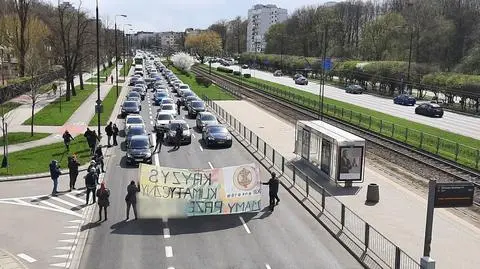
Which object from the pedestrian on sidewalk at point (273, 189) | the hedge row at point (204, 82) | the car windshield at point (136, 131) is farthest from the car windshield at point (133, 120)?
the hedge row at point (204, 82)

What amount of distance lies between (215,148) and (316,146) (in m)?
8.87

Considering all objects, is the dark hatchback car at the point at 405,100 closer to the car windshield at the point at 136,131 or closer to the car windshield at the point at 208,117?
the car windshield at the point at 208,117

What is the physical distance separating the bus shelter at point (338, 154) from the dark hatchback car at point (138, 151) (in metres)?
8.62

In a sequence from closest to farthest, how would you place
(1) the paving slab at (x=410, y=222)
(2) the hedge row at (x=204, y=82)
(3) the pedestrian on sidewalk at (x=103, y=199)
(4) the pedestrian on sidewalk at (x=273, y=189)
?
1. (1) the paving slab at (x=410, y=222)
2. (3) the pedestrian on sidewalk at (x=103, y=199)
3. (4) the pedestrian on sidewalk at (x=273, y=189)
4. (2) the hedge row at (x=204, y=82)

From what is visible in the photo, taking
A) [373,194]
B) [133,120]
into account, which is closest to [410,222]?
[373,194]

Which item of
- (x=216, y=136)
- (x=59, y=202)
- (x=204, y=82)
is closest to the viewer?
(x=59, y=202)

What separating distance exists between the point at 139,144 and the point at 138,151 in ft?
2.64

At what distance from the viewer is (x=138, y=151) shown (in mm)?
28312

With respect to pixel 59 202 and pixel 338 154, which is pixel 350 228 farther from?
pixel 59 202

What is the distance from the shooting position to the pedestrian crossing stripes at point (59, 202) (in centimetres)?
1988

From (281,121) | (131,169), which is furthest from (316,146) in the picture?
(281,121)

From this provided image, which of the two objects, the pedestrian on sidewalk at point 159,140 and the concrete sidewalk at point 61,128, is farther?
the concrete sidewalk at point 61,128

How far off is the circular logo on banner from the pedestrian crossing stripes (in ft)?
18.4

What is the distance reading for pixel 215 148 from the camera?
3381 cm
